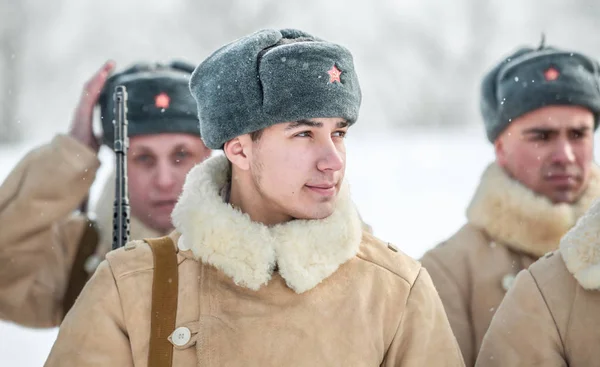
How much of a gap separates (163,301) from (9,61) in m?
7.66

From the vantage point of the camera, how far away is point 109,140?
3.66 metres

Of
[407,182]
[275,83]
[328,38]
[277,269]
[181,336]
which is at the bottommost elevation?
[407,182]

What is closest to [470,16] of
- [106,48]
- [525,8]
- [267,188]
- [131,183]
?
[525,8]

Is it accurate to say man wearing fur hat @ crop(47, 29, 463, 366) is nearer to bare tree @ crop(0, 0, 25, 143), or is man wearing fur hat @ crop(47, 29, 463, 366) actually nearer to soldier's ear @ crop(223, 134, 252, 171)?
soldier's ear @ crop(223, 134, 252, 171)

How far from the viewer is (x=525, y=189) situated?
363cm

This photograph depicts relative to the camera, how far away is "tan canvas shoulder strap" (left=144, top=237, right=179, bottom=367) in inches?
94.1

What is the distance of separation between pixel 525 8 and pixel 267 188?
841cm

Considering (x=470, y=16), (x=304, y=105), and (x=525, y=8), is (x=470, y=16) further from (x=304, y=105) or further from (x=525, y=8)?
(x=304, y=105)

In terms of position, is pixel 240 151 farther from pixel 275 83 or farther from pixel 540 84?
pixel 540 84

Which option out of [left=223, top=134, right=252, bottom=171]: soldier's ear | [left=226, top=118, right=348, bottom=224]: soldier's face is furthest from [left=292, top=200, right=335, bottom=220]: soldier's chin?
[left=223, top=134, right=252, bottom=171]: soldier's ear

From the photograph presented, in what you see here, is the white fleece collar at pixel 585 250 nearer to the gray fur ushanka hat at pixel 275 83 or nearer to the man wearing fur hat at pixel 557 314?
the man wearing fur hat at pixel 557 314

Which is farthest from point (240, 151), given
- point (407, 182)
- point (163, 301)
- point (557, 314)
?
point (407, 182)

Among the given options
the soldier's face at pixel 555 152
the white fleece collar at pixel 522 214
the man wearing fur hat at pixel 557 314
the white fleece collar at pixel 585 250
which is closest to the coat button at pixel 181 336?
the man wearing fur hat at pixel 557 314

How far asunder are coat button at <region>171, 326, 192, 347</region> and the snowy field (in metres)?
2.76
